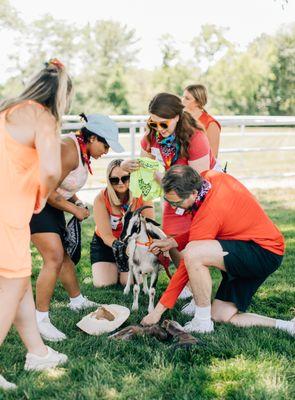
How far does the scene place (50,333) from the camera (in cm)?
375

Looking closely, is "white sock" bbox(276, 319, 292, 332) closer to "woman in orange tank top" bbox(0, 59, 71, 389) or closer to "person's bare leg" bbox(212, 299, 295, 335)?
"person's bare leg" bbox(212, 299, 295, 335)

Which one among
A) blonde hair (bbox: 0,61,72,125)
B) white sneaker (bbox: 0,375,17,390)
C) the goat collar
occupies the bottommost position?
white sneaker (bbox: 0,375,17,390)

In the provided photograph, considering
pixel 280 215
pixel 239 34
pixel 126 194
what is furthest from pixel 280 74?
pixel 126 194

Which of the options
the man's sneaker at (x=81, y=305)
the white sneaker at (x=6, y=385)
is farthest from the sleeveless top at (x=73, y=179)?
the white sneaker at (x=6, y=385)

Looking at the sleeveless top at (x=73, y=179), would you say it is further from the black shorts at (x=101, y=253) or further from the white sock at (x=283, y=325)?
the white sock at (x=283, y=325)

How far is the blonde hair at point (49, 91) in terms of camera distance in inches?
113

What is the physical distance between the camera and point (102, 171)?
521 inches

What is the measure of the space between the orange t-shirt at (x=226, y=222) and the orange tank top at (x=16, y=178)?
4.05 ft

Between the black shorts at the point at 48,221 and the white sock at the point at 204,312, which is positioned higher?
the black shorts at the point at 48,221

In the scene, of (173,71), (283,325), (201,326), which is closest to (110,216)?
(201,326)

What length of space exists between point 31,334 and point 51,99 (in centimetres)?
128

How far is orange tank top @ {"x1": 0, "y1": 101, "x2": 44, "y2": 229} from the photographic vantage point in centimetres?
281

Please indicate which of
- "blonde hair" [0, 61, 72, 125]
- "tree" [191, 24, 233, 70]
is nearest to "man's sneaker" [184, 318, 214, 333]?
"blonde hair" [0, 61, 72, 125]

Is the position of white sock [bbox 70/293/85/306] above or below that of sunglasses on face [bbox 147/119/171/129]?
below
